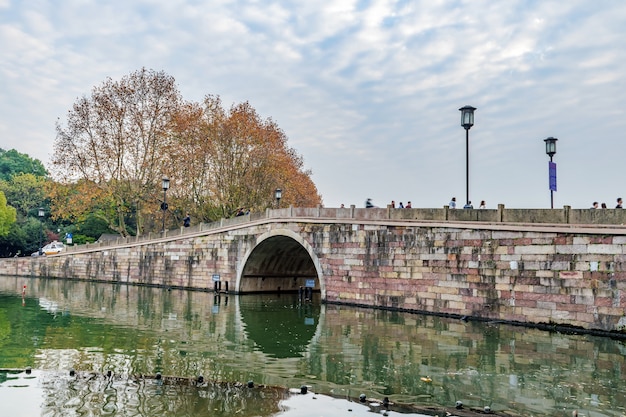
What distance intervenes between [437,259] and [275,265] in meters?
11.6

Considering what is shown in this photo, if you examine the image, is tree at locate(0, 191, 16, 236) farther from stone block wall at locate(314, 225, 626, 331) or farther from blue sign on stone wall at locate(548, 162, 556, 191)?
blue sign on stone wall at locate(548, 162, 556, 191)

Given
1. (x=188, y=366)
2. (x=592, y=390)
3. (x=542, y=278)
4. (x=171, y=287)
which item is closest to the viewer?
(x=592, y=390)

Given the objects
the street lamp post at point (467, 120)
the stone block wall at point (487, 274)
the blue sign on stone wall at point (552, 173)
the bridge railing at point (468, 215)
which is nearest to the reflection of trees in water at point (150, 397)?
the stone block wall at point (487, 274)

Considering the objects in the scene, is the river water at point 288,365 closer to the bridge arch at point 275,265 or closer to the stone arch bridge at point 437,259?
the stone arch bridge at point 437,259

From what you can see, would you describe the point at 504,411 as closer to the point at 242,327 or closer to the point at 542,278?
the point at 542,278

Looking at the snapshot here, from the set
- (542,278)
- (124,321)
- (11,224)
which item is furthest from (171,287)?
(11,224)

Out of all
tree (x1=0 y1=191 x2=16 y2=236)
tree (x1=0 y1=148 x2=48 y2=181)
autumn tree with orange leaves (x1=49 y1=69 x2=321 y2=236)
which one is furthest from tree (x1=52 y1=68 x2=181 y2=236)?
tree (x1=0 y1=148 x2=48 y2=181)

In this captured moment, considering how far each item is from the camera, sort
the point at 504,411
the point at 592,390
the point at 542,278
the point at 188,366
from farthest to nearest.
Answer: the point at 542,278, the point at 188,366, the point at 592,390, the point at 504,411

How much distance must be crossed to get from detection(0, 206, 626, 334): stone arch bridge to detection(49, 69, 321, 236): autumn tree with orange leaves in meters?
5.79

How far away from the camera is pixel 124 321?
16.1m

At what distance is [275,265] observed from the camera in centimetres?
2736

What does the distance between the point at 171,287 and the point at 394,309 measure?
14966 mm

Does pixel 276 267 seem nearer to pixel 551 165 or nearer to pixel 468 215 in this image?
pixel 468 215

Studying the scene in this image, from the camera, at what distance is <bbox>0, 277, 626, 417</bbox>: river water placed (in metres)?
7.44
